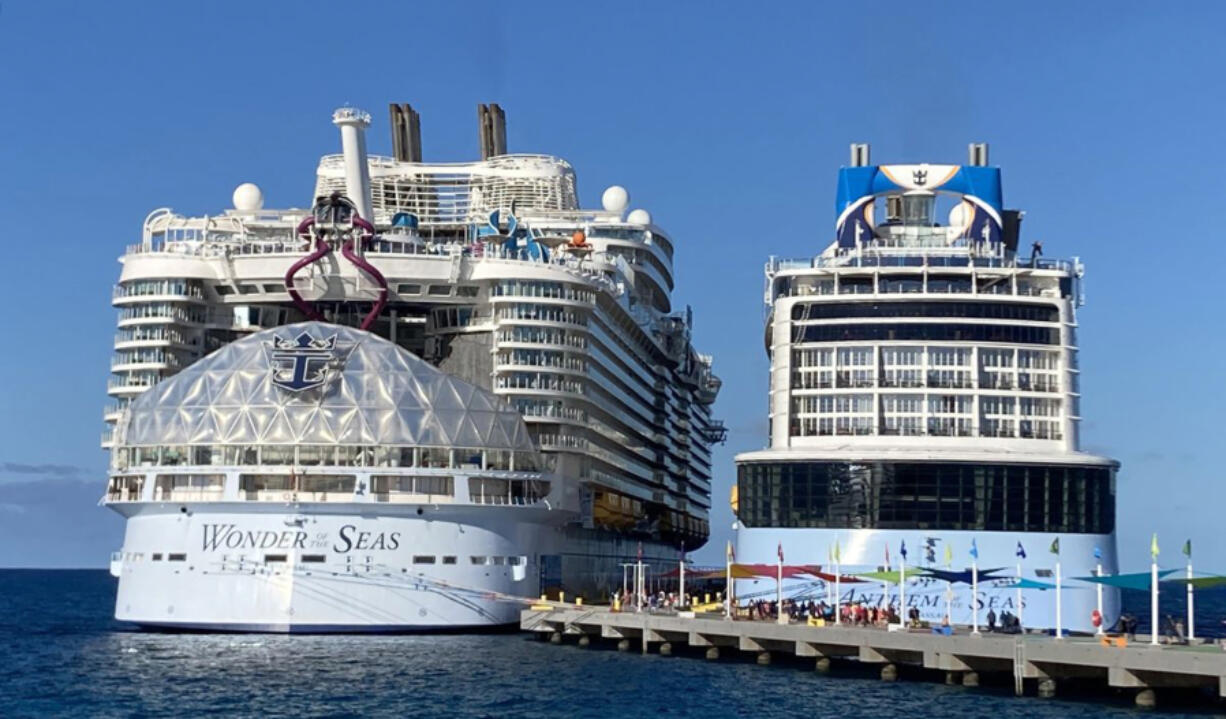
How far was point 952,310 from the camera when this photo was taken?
262ft

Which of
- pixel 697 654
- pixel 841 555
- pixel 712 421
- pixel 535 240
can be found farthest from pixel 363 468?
pixel 712 421

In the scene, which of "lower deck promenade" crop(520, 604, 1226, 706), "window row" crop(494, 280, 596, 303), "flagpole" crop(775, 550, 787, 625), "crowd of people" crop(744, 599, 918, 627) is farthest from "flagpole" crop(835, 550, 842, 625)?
"window row" crop(494, 280, 596, 303)

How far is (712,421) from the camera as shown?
160375 mm

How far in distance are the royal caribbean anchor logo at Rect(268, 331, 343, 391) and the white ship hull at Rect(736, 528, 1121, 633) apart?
2134cm

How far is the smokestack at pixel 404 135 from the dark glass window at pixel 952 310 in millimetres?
45058

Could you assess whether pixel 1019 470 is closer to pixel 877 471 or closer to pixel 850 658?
pixel 877 471

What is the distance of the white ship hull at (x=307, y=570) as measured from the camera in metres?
72.6

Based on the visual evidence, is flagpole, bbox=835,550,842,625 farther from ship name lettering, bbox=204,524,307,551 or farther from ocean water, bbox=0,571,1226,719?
ship name lettering, bbox=204,524,307,551

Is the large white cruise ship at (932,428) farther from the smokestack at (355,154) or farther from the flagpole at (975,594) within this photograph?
the smokestack at (355,154)

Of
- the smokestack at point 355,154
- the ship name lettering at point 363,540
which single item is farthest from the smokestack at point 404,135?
the ship name lettering at point 363,540

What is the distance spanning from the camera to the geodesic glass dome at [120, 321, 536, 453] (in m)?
74.9

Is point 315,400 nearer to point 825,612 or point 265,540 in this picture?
point 265,540

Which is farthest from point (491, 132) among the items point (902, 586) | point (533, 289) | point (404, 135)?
point (902, 586)

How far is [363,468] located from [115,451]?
14.1 meters
